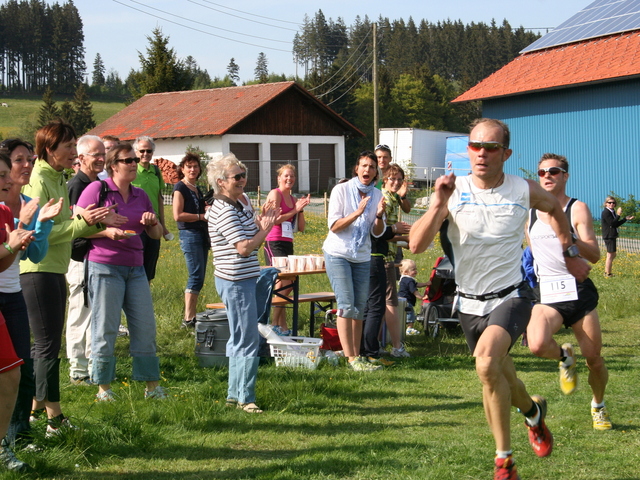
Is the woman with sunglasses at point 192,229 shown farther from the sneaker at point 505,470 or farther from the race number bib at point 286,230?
the sneaker at point 505,470

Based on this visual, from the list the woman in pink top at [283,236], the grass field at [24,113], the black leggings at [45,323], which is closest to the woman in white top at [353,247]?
the woman in pink top at [283,236]

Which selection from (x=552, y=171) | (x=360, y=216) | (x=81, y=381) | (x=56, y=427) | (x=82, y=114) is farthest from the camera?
(x=82, y=114)

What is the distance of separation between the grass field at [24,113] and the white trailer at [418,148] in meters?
36.3

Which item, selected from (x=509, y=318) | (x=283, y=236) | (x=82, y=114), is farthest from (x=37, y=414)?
(x=82, y=114)

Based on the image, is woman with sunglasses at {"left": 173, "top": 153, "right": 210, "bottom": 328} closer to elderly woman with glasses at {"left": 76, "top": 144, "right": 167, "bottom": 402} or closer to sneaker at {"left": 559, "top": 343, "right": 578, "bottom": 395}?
elderly woman with glasses at {"left": 76, "top": 144, "right": 167, "bottom": 402}

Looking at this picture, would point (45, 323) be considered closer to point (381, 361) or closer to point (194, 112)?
point (381, 361)

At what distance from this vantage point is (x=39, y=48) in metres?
136

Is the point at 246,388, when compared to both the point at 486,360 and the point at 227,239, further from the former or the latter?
the point at 486,360

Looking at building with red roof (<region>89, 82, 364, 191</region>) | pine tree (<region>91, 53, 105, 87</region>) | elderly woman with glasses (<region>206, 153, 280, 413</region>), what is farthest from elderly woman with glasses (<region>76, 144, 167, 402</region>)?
pine tree (<region>91, 53, 105, 87</region>)

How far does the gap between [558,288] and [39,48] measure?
5715 inches

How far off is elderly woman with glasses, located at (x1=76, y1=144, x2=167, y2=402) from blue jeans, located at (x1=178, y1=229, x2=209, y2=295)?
3176 mm

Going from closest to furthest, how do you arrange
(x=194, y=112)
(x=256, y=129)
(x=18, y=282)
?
1. (x=18, y=282)
2. (x=256, y=129)
3. (x=194, y=112)

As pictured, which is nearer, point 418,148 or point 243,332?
point 243,332

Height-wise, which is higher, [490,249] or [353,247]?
[490,249]
